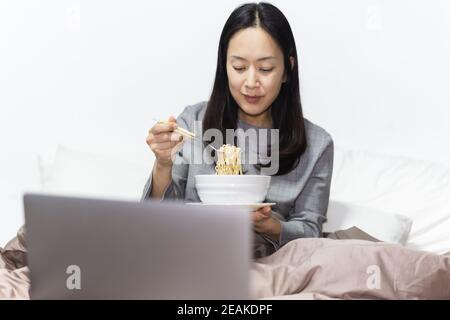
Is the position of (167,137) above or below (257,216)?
above

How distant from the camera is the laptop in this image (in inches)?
30.3

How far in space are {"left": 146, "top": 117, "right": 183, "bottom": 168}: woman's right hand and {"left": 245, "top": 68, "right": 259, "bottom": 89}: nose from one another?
329 millimetres

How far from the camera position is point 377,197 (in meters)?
2.20

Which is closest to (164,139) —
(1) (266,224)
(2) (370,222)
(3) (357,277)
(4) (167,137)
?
(4) (167,137)

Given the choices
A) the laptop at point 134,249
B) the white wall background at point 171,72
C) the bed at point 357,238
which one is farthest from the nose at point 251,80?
the laptop at point 134,249

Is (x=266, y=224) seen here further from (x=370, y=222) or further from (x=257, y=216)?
(x=370, y=222)

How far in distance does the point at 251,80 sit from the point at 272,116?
20 centimetres

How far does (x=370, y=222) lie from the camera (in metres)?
2.04

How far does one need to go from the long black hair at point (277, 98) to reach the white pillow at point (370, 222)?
242 mm

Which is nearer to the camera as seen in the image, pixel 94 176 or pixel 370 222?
pixel 370 222

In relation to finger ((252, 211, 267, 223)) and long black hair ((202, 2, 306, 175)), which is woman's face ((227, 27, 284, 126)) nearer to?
long black hair ((202, 2, 306, 175))

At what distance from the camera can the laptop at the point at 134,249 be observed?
769mm

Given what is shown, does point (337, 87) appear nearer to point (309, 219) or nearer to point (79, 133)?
point (309, 219)
